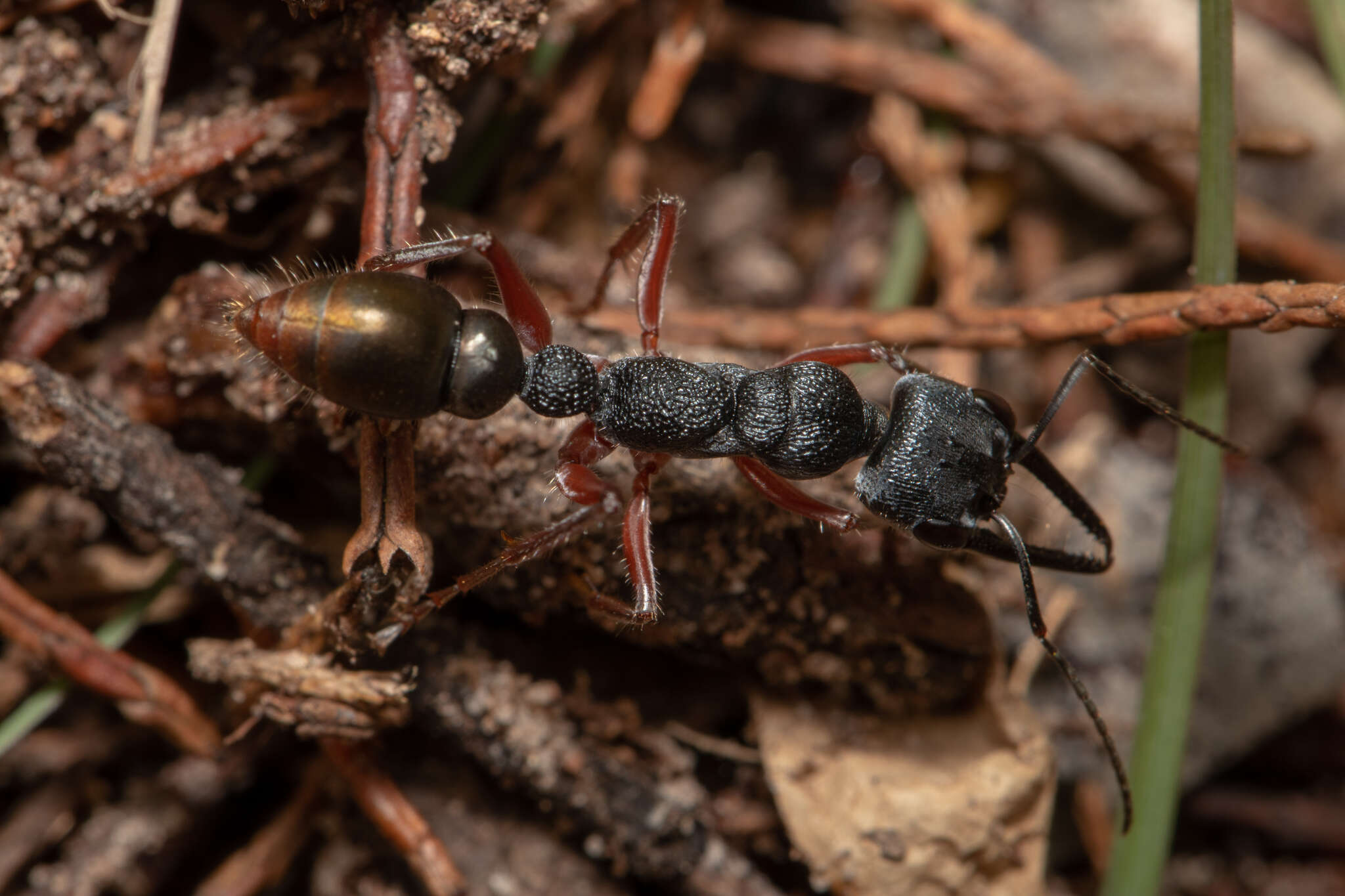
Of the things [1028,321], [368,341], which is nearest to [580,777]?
[368,341]

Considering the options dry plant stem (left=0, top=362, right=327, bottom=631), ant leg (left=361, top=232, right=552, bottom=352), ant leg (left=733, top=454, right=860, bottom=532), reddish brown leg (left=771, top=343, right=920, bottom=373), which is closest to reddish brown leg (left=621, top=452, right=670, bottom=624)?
ant leg (left=733, top=454, right=860, bottom=532)

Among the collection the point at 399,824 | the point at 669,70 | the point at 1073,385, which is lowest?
the point at 399,824

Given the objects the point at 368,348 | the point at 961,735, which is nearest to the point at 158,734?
the point at 368,348

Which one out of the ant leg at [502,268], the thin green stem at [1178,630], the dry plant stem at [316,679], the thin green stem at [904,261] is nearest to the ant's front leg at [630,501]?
the ant leg at [502,268]

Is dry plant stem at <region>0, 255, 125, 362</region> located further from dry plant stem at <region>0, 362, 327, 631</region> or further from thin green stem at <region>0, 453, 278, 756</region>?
thin green stem at <region>0, 453, 278, 756</region>

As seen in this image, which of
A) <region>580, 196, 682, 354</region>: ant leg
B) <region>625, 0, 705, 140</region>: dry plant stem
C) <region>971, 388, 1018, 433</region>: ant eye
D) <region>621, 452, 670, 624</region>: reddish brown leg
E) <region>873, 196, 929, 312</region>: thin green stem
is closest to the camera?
<region>621, 452, 670, 624</region>: reddish brown leg

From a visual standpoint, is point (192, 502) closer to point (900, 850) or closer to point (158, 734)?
point (158, 734)

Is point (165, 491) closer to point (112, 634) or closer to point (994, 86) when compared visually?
point (112, 634)
